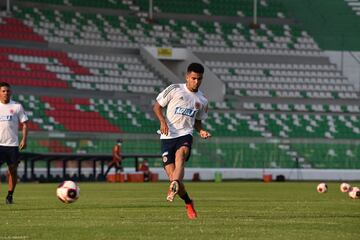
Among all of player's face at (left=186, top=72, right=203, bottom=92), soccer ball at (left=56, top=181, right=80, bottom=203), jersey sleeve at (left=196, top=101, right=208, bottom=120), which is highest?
player's face at (left=186, top=72, right=203, bottom=92)

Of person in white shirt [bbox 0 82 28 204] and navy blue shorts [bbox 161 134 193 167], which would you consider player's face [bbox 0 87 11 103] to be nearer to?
person in white shirt [bbox 0 82 28 204]

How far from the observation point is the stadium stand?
54.2m

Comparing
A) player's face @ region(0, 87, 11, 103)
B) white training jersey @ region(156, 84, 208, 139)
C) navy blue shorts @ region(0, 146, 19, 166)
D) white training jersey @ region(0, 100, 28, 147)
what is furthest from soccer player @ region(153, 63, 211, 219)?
navy blue shorts @ region(0, 146, 19, 166)

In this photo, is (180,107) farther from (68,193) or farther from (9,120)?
(9,120)

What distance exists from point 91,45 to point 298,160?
50.7ft

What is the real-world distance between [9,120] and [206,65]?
147 ft

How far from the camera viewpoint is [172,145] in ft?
50.0

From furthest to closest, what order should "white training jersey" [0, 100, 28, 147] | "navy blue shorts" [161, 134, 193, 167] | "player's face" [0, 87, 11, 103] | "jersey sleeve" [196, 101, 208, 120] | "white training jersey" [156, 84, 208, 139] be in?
"white training jersey" [0, 100, 28, 147]
"player's face" [0, 87, 11, 103]
"jersey sleeve" [196, 101, 208, 120]
"white training jersey" [156, 84, 208, 139]
"navy blue shorts" [161, 134, 193, 167]

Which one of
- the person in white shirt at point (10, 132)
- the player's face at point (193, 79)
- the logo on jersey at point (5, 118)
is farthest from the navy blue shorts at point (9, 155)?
the player's face at point (193, 79)

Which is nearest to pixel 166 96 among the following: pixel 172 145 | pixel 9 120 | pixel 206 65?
pixel 172 145

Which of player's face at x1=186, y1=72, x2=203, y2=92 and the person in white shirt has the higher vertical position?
player's face at x1=186, y1=72, x2=203, y2=92

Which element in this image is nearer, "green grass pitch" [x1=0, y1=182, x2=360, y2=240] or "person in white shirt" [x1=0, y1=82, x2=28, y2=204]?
"green grass pitch" [x1=0, y1=182, x2=360, y2=240]

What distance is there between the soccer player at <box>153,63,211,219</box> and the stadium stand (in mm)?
33542

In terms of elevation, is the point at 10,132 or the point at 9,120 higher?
the point at 9,120
